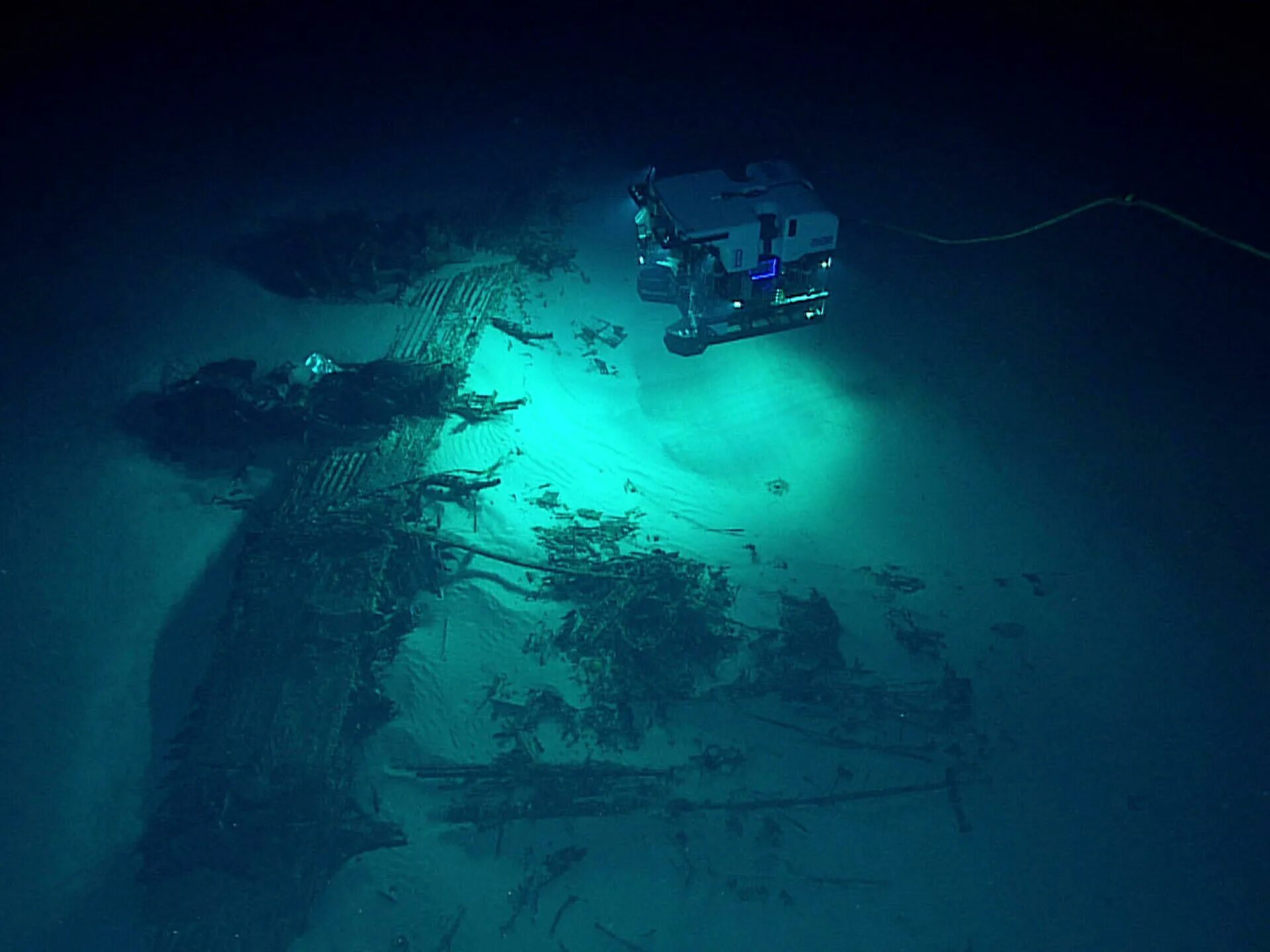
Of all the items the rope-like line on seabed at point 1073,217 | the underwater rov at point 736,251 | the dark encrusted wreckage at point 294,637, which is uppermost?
the rope-like line on seabed at point 1073,217

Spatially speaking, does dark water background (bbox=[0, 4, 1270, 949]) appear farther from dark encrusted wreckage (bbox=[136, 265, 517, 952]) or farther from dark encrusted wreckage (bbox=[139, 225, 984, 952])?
dark encrusted wreckage (bbox=[139, 225, 984, 952])

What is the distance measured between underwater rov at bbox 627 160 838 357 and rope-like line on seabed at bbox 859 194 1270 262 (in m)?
1.66

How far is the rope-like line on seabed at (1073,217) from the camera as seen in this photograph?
1119 cm

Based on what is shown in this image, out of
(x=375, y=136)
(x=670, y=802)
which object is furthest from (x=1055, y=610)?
(x=375, y=136)

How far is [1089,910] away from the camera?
20.0 feet

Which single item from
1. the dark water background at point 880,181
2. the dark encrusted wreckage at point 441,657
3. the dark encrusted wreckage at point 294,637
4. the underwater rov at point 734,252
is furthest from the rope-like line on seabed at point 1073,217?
the dark encrusted wreckage at point 294,637

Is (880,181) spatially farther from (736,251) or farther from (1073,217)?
(736,251)

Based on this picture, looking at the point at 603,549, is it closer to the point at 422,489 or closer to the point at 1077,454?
the point at 422,489

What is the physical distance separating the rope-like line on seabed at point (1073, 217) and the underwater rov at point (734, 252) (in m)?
1.66


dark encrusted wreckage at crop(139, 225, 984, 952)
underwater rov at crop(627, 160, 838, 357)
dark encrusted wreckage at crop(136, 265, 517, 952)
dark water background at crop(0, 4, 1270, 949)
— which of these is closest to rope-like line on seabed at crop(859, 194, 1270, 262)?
dark water background at crop(0, 4, 1270, 949)

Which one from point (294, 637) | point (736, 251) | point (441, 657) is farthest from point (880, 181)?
point (294, 637)

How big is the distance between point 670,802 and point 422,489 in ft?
12.4

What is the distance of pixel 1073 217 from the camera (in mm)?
11594

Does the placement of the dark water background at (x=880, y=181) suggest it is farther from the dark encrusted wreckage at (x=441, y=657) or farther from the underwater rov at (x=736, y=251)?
the dark encrusted wreckage at (x=441, y=657)
